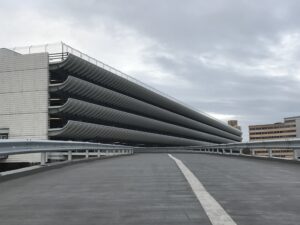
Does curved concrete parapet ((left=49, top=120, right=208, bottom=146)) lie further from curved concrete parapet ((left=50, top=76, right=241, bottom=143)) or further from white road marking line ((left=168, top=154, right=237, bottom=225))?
white road marking line ((left=168, top=154, right=237, bottom=225))

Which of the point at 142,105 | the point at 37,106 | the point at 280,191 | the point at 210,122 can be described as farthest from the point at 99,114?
the point at 210,122

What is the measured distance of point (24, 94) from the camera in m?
72.3

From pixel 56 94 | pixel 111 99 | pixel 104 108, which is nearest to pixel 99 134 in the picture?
pixel 104 108

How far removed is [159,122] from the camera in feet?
392

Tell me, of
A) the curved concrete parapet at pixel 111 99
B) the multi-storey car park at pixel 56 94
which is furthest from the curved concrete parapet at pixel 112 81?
the curved concrete parapet at pixel 111 99

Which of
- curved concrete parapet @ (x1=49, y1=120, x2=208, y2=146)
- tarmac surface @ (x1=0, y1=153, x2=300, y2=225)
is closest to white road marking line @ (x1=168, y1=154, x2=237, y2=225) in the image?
tarmac surface @ (x1=0, y1=153, x2=300, y2=225)

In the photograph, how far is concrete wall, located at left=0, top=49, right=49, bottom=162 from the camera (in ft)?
233

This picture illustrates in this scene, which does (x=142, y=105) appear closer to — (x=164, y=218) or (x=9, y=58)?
(x=9, y=58)

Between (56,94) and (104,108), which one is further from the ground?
(56,94)

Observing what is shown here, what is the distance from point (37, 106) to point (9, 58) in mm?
9738

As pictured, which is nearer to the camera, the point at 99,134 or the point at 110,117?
the point at 99,134

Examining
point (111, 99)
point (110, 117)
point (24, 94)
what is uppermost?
point (111, 99)

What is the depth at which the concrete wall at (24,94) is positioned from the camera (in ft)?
233

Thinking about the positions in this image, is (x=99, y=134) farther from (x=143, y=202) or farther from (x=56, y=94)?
(x=143, y=202)
